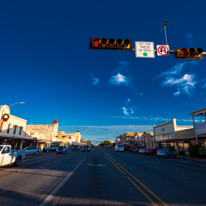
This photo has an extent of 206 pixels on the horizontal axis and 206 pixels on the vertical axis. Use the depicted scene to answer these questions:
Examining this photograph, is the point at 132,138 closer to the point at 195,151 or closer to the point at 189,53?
the point at 195,151

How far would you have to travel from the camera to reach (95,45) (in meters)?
7.38

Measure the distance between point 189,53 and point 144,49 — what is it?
88.3 inches

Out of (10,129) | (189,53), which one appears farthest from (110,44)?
(10,129)

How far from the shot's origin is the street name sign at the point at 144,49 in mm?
7605

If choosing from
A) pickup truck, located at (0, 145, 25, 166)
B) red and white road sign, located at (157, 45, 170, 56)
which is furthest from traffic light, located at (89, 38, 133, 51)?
pickup truck, located at (0, 145, 25, 166)

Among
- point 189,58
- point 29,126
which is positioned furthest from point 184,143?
point 29,126

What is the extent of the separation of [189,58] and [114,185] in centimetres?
693

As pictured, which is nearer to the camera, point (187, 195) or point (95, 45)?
point (187, 195)

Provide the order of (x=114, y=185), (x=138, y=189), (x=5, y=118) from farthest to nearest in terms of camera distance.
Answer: (x=5, y=118)
(x=114, y=185)
(x=138, y=189)

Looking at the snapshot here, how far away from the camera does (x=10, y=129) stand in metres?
32.6

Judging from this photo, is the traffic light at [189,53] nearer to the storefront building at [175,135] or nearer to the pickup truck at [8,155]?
the pickup truck at [8,155]

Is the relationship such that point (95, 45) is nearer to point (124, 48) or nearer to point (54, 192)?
point (124, 48)

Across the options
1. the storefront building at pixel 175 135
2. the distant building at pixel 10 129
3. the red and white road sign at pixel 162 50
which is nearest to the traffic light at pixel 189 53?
the red and white road sign at pixel 162 50

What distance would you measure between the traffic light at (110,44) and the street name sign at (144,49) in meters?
0.42
